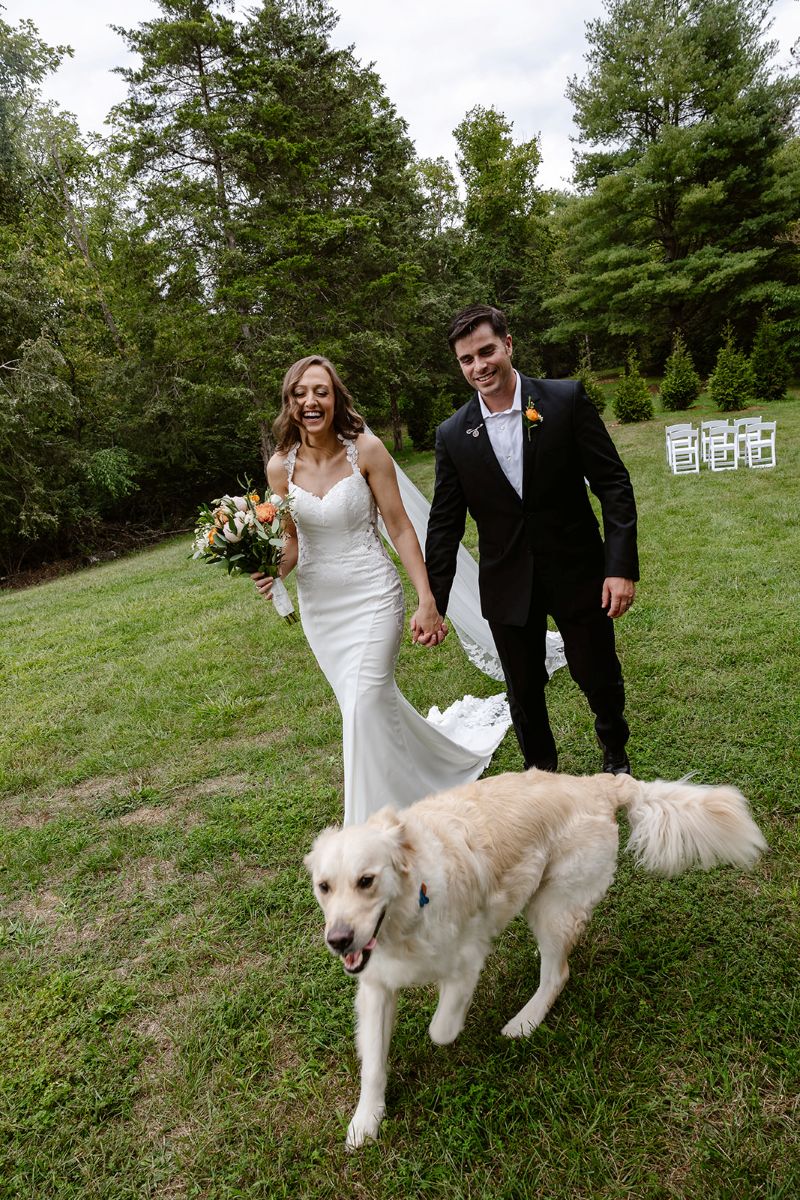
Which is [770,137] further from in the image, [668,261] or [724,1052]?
[724,1052]

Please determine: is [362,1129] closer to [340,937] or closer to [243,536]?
[340,937]

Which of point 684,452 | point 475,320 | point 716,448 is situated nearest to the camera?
point 475,320

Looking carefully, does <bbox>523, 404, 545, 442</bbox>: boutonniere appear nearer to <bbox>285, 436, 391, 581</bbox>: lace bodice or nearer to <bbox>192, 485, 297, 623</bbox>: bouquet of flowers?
<bbox>285, 436, 391, 581</bbox>: lace bodice

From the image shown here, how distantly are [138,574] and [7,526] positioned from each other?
668cm

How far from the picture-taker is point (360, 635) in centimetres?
340

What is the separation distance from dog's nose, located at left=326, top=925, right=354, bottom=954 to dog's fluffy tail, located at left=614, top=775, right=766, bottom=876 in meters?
1.15

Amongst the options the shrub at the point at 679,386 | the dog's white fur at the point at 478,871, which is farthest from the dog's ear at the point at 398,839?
the shrub at the point at 679,386

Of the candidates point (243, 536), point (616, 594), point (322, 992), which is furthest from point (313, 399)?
point (322, 992)

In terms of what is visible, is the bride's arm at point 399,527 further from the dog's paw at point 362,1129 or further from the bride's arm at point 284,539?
the dog's paw at point 362,1129

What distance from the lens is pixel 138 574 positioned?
43.1ft

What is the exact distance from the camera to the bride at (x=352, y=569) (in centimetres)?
331

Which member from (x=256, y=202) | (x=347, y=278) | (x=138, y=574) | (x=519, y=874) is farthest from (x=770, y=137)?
(x=519, y=874)

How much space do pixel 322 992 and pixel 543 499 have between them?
2447 mm

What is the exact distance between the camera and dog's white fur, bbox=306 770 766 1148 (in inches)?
71.5
